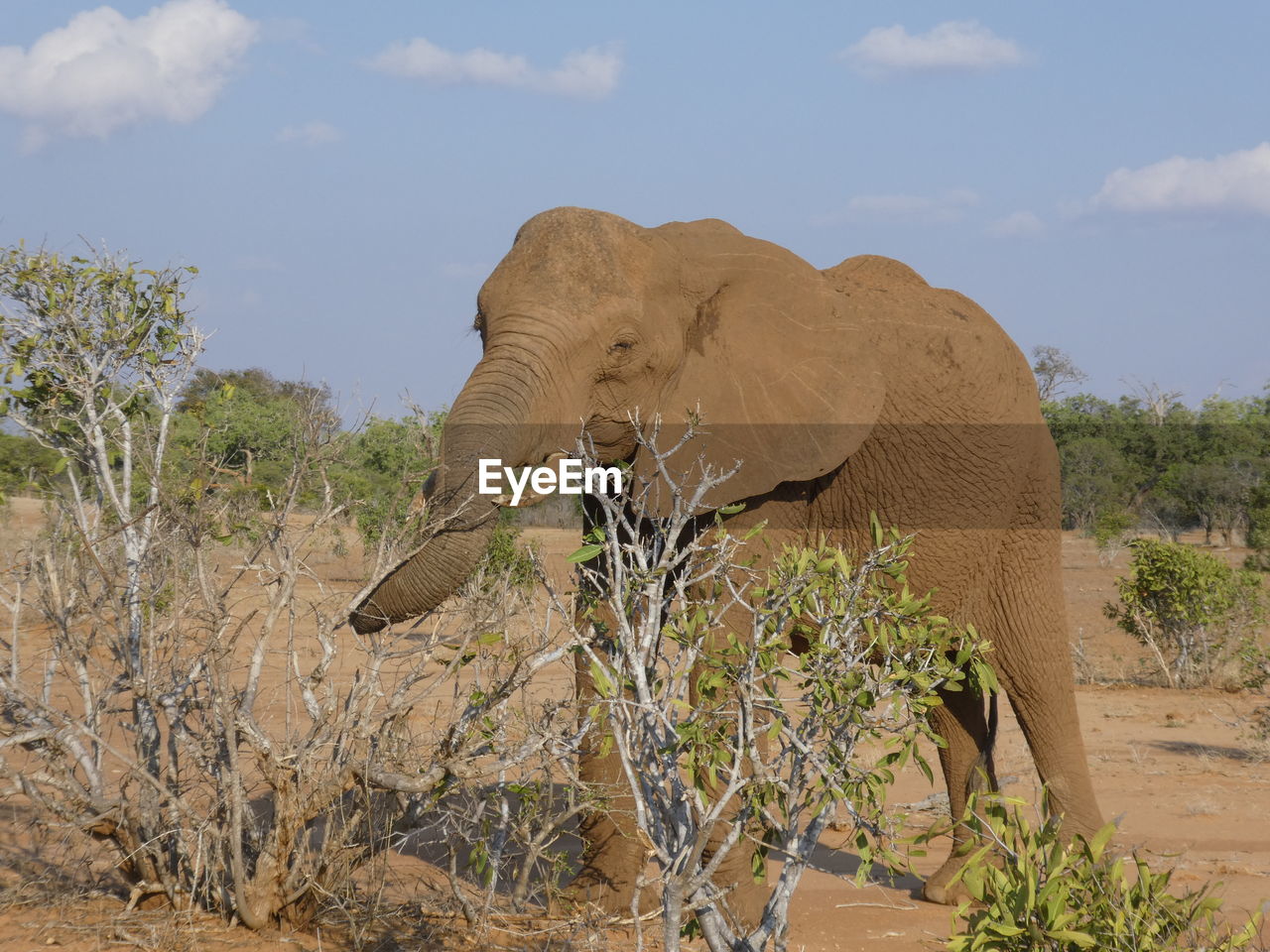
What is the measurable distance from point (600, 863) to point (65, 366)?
2.76 m

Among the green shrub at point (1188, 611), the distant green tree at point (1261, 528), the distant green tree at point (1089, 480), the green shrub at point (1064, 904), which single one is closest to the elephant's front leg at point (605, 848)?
the green shrub at point (1064, 904)

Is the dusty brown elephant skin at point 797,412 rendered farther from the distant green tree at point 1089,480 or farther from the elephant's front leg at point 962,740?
the distant green tree at point 1089,480

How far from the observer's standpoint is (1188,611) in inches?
473

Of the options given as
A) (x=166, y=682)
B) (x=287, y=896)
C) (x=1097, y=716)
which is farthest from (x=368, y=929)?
(x=1097, y=716)

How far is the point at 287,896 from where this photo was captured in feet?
13.5

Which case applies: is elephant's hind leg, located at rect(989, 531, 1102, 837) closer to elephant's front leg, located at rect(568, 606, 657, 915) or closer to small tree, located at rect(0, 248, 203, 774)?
elephant's front leg, located at rect(568, 606, 657, 915)

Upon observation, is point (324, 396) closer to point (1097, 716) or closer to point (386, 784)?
point (386, 784)

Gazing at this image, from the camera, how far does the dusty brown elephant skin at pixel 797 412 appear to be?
4645 millimetres

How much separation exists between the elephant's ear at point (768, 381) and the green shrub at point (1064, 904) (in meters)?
2.33

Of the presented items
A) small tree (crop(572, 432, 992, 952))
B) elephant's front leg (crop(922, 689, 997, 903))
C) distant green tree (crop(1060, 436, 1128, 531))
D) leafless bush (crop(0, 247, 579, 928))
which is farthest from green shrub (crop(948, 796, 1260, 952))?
distant green tree (crop(1060, 436, 1128, 531))

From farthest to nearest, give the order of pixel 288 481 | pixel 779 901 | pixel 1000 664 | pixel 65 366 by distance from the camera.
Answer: pixel 1000 664 → pixel 65 366 → pixel 288 481 → pixel 779 901

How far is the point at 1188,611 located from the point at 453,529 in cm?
960

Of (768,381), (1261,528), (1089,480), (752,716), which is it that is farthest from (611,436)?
(1089,480)

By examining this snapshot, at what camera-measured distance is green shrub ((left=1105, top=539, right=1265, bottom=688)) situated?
12.0 metres
